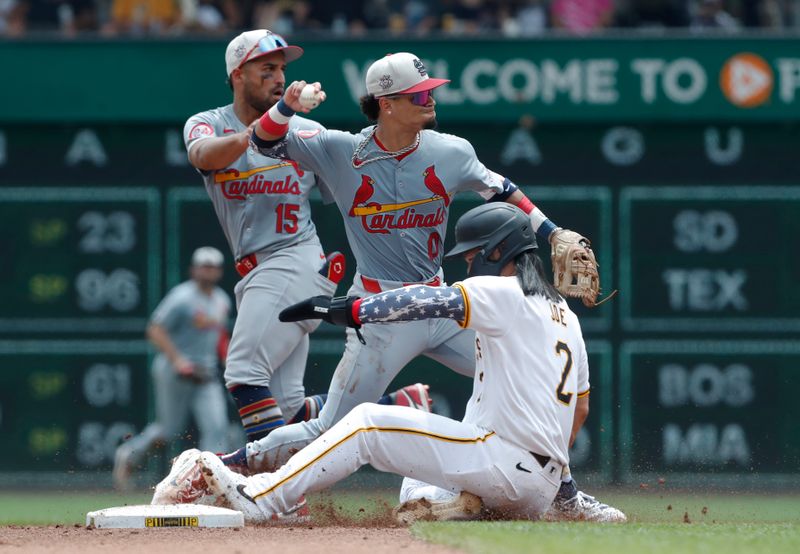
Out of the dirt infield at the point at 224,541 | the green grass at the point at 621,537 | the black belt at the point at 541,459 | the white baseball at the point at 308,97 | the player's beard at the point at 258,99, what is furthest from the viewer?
the player's beard at the point at 258,99

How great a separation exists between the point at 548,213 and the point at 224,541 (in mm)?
5797

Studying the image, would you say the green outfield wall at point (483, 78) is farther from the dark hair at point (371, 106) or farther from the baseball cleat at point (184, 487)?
the baseball cleat at point (184, 487)

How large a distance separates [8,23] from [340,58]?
10.6 ft

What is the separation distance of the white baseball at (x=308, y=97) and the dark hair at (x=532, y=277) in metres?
1.14

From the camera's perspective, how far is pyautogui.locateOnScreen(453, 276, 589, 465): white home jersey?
5.96m

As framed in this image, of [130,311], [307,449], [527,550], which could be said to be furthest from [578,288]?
[130,311]

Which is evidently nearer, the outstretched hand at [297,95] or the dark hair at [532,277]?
the dark hair at [532,277]

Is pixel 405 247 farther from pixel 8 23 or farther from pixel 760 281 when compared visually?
pixel 8 23

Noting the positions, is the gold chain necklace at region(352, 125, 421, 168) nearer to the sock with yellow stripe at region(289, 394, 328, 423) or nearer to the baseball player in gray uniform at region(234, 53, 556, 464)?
the baseball player in gray uniform at region(234, 53, 556, 464)

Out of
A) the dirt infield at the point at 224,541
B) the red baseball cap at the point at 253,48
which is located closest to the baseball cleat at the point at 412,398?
the dirt infield at the point at 224,541

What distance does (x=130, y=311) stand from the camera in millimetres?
11188

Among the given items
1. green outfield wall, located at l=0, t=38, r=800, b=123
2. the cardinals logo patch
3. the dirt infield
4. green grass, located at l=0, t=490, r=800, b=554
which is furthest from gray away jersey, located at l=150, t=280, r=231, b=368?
the dirt infield

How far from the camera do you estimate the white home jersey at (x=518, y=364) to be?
5965mm

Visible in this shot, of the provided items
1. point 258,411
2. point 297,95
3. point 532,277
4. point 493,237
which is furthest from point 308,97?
point 258,411
